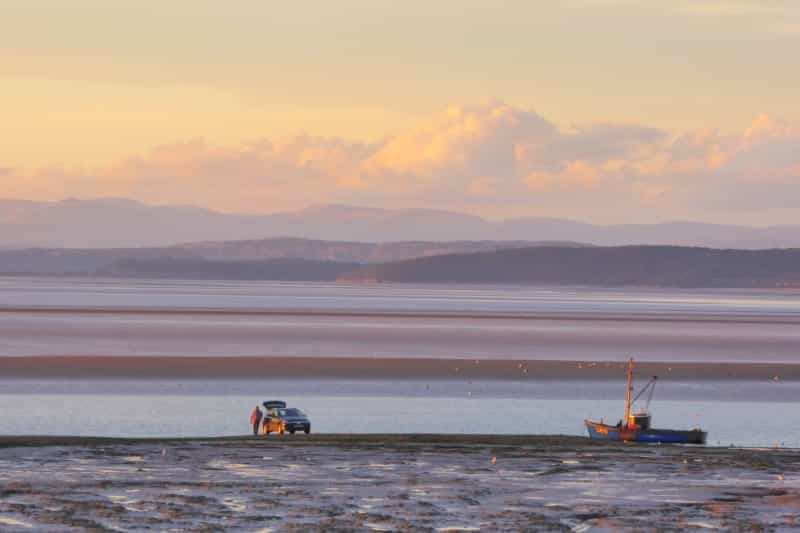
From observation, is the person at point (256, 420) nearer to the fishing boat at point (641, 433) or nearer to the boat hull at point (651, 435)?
the fishing boat at point (641, 433)

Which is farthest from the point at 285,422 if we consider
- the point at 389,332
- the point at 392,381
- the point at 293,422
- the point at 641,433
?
the point at 389,332


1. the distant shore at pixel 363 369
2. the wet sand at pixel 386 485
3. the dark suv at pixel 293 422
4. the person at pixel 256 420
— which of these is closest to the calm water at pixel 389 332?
the distant shore at pixel 363 369

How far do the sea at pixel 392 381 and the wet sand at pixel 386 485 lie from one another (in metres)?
8.37

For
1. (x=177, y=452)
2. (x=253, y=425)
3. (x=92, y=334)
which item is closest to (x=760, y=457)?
(x=177, y=452)

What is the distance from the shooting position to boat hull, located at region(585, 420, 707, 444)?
125ft

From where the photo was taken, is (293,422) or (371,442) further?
(293,422)

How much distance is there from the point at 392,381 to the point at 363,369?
5.18 metres

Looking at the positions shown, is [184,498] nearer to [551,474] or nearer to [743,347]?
[551,474]

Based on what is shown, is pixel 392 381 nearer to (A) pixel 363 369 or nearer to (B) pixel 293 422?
(A) pixel 363 369

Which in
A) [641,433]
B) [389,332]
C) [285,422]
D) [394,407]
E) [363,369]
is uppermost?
[389,332]

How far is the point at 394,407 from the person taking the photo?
48.6 meters

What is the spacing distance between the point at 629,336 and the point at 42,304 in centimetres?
6978

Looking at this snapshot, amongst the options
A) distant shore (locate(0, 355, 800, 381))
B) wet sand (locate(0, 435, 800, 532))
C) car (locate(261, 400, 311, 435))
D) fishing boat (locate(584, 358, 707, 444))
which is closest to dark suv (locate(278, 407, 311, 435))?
car (locate(261, 400, 311, 435))

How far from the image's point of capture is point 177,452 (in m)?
29.9
